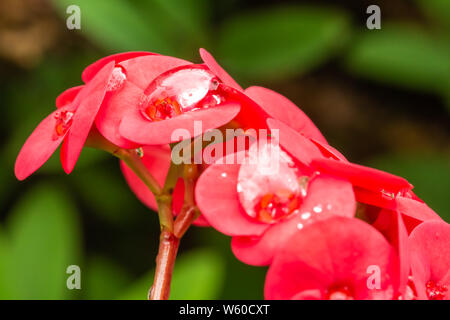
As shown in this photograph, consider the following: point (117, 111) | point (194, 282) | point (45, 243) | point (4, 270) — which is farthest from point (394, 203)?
point (45, 243)

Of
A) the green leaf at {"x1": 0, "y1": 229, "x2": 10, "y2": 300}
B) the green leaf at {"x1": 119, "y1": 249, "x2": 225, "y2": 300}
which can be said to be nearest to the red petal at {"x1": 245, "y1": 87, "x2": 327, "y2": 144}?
the green leaf at {"x1": 119, "y1": 249, "x2": 225, "y2": 300}

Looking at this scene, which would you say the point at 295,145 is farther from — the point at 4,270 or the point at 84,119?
the point at 4,270

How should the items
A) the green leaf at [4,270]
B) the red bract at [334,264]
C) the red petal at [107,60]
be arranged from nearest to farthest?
the red bract at [334,264] → the red petal at [107,60] → the green leaf at [4,270]

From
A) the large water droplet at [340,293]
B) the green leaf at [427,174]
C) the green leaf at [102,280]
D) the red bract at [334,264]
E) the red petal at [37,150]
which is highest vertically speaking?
the red petal at [37,150]

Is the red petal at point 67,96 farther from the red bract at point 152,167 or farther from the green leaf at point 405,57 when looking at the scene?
the green leaf at point 405,57

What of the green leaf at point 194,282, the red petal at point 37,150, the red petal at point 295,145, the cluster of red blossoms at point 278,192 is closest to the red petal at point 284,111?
the cluster of red blossoms at point 278,192
